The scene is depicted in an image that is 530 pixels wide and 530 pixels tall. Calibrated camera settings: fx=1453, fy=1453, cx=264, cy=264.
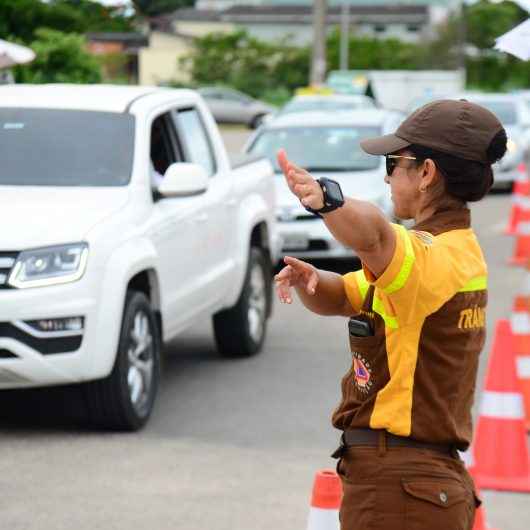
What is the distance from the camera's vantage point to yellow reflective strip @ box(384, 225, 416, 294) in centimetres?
323

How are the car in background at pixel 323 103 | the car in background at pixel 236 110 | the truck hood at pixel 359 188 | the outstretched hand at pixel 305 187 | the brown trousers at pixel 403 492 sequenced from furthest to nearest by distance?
the car in background at pixel 236 110 → the car in background at pixel 323 103 → the truck hood at pixel 359 188 → the brown trousers at pixel 403 492 → the outstretched hand at pixel 305 187

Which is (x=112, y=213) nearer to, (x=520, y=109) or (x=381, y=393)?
(x=381, y=393)

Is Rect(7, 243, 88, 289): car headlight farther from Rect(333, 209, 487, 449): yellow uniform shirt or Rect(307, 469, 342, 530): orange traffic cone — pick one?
Rect(333, 209, 487, 449): yellow uniform shirt

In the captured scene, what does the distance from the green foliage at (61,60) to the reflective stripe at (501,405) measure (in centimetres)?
1788

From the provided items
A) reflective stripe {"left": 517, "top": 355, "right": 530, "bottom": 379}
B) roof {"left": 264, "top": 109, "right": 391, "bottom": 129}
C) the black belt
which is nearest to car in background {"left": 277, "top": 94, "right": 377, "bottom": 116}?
roof {"left": 264, "top": 109, "right": 391, "bottom": 129}

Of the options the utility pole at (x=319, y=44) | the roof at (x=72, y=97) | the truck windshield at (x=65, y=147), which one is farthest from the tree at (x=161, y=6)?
the truck windshield at (x=65, y=147)

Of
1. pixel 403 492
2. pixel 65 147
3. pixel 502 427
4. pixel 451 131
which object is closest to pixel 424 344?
pixel 403 492

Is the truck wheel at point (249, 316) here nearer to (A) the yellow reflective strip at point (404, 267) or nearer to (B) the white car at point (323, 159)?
(B) the white car at point (323, 159)

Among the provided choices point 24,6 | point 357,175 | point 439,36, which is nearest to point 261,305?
point 357,175

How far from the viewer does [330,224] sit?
308cm

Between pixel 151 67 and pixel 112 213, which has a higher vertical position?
pixel 112 213

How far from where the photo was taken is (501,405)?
23.2ft

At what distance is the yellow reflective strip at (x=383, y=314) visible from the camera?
11.3 ft

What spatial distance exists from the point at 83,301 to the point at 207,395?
1.90 metres
